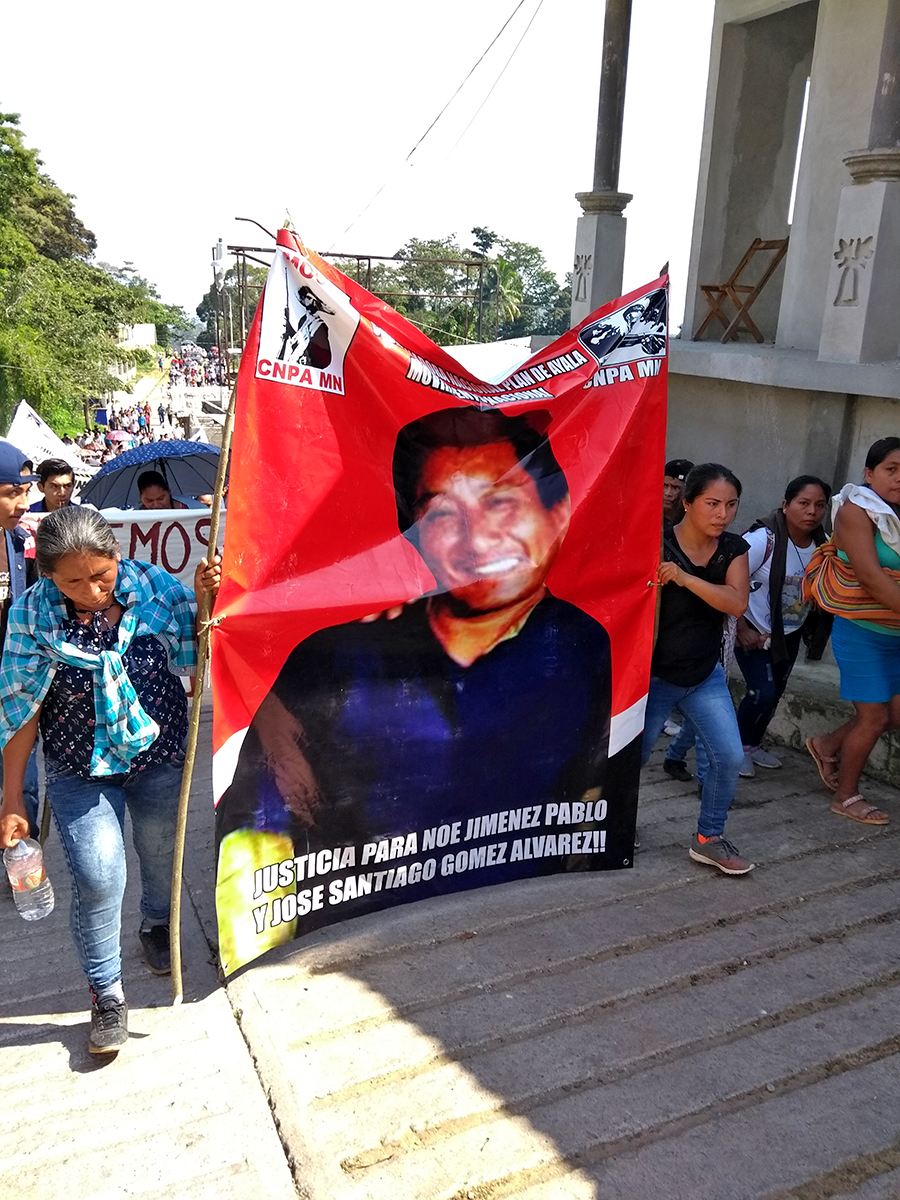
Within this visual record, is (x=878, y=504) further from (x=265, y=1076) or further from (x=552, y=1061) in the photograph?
(x=265, y=1076)

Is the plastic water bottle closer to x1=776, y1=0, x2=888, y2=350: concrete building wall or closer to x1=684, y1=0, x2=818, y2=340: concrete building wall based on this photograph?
x1=776, y1=0, x2=888, y2=350: concrete building wall

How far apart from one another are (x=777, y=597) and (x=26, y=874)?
373 cm

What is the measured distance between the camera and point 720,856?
13.8ft

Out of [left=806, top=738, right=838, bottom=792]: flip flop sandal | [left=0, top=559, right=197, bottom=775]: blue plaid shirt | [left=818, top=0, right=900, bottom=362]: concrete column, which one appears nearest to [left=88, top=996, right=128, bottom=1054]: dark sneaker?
[left=0, top=559, right=197, bottom=775]: blue plaid shirt

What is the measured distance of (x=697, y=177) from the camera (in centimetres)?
932

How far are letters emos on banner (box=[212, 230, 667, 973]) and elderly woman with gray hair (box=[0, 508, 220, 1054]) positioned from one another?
24 centimetres

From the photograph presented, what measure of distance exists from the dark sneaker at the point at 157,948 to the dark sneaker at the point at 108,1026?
0.38 meters

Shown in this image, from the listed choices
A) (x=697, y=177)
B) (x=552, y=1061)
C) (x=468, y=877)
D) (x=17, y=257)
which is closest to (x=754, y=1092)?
(x=552, y=1061)

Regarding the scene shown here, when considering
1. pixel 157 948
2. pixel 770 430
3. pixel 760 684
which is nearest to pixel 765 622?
pixel 760 684

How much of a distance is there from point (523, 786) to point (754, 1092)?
4.52ft

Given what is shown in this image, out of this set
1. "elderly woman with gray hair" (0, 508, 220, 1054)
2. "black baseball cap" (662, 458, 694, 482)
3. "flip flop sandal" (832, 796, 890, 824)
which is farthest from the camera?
"black baseball cap" (662, 458, 694, 482)

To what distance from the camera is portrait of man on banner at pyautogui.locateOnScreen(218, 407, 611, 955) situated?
352 cm

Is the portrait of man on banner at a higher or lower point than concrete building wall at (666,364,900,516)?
lower

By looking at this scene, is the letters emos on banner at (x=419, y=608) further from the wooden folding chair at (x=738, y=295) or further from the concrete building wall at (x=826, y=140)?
the wooden folding chair at (x=738, y=295)
